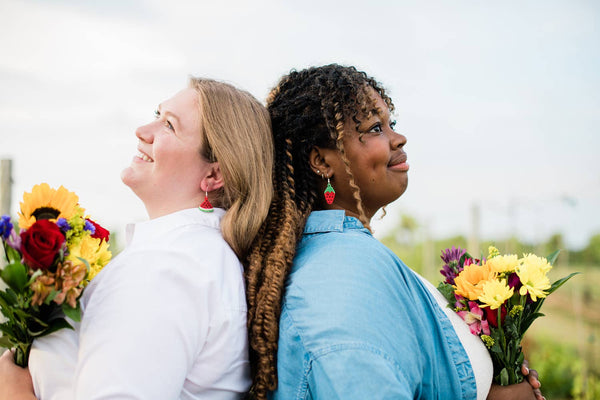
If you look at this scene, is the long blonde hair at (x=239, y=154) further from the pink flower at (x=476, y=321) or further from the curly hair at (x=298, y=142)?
the pink flower at (x=476, y=321)

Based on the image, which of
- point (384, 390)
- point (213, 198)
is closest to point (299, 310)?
point (384, 390)

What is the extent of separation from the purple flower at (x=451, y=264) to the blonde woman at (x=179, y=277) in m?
0.97

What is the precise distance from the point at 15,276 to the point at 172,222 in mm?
Result: 605

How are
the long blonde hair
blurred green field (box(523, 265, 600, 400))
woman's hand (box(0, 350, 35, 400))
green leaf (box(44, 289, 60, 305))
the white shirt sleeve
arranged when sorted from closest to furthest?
the white shirt sleeve
green leaf (box(44, 289, 60, 305))
woman's hand (box(0, 350, 35, 400))
the long blonde hair
blurred green field (box(523, 265, 600, 400))

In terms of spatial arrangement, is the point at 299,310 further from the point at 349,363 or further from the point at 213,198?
the point at 213,198

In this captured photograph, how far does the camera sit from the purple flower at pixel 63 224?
188cm

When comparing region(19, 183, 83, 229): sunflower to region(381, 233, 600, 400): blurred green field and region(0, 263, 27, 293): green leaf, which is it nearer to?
region(0, 263, 27, 293): green leaf

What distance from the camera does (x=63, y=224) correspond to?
74.4 inches

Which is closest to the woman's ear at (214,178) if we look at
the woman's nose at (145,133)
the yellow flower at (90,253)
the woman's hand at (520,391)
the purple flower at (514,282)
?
the woman's nose at (145,133)

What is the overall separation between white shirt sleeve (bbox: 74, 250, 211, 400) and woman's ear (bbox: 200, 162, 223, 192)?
0.59 metres

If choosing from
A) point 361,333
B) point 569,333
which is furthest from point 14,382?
point 569,333

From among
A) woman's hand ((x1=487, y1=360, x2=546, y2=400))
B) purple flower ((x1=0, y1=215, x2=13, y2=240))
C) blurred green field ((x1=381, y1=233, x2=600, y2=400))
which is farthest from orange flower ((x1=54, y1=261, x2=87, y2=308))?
blurred green field ((x1=381, y1=233, x2=600, y2=400))

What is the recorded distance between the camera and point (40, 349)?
74.0 inches

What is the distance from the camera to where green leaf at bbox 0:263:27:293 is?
173 cm
